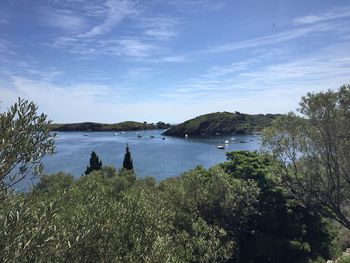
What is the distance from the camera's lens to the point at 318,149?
28281 millimetres

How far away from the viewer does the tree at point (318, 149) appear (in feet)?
86.7

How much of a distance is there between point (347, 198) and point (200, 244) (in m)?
12.7

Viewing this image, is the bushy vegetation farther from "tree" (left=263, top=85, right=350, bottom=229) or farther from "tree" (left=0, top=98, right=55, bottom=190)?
"tree" (left=263, top=85, right=350, bottom=229)

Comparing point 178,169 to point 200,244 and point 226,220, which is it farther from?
point 200,244

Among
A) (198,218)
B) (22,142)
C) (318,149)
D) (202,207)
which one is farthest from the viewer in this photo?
(202,207)

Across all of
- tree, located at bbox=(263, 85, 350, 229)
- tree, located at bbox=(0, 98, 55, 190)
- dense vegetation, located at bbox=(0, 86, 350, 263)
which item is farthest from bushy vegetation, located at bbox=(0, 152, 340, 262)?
tree, located at bbox=(263, 85, 350, 229)

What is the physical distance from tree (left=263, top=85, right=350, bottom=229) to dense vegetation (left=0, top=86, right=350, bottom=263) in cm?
8

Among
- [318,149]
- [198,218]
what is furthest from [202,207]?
[318,149]

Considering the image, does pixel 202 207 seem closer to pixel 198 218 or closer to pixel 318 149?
pixel 198 218

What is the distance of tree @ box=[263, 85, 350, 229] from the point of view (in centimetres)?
2642

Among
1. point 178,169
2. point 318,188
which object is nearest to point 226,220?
point 318,188

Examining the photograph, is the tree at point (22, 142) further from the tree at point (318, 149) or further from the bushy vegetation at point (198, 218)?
the tree at point (318, 149)

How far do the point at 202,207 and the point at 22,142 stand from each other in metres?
28.2

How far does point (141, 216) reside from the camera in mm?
18234
